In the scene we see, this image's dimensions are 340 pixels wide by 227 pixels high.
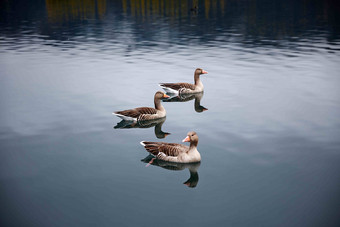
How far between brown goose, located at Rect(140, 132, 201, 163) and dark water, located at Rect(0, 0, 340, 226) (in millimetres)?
363

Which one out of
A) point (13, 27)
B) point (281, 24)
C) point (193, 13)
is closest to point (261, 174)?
point (281, 24)

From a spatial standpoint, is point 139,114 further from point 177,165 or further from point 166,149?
point 177,165

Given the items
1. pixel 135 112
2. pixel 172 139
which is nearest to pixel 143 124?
pixel 135 112

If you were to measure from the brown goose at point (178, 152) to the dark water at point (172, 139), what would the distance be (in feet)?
1.19

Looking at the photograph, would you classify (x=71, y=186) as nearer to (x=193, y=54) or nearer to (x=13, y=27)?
(x=193, y=54)

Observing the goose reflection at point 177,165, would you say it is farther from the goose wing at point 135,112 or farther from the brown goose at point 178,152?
the goose wing at point 135,112

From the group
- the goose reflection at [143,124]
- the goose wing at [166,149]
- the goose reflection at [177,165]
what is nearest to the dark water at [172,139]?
the goose reflection at [177,165]

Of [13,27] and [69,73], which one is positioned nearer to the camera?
[69,73]

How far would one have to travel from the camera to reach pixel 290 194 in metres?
13.6

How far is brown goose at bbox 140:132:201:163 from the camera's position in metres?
15.6

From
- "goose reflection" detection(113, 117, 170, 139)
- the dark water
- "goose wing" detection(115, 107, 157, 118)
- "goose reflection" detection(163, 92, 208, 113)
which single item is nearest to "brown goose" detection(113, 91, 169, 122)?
"goose wing" detection(115, 107, 157, 118)

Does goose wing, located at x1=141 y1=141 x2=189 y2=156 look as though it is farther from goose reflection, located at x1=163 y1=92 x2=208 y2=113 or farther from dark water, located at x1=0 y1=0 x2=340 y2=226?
goose reflection, located at x1=163 y1=92 x2=208 y2=113

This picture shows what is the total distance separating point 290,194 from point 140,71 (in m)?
22.2

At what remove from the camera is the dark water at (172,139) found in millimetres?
12844
